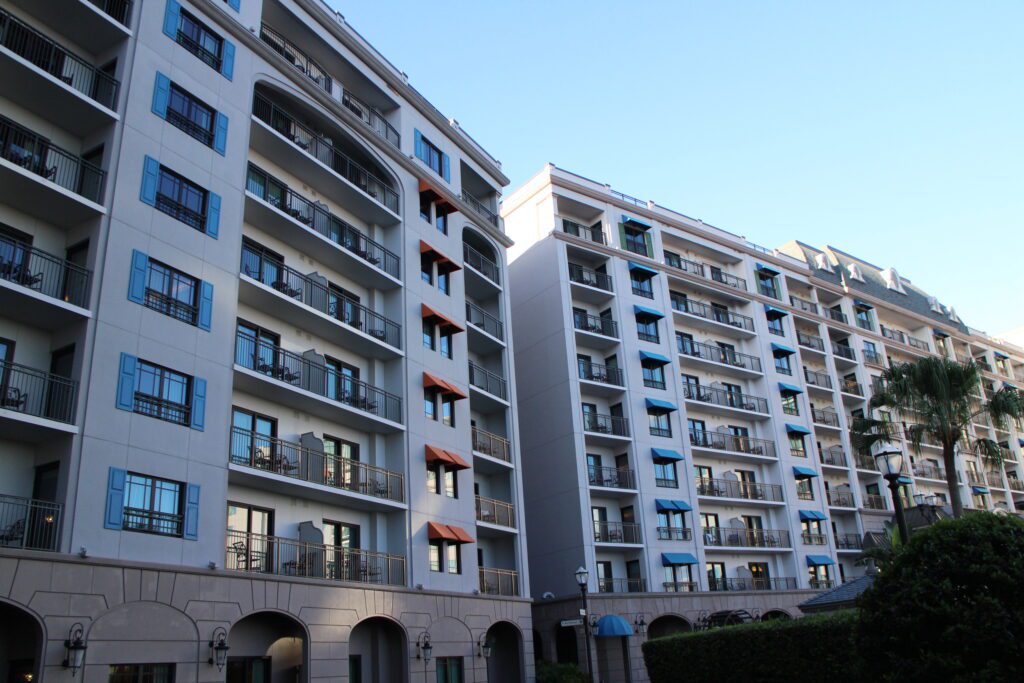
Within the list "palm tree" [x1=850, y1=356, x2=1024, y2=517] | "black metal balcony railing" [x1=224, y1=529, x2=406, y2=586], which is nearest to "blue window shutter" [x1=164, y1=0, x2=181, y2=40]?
"black metal balcony railing" [x1=224, y1=529, x2=406, y2=586]

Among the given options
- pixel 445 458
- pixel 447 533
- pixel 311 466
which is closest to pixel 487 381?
pixel 445 458

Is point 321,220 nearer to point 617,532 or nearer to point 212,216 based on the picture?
point 212,216

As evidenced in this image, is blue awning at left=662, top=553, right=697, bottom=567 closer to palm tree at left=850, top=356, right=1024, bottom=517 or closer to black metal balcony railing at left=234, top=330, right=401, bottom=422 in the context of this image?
palm tree at left=850, top=356, right=1024, bottom=517

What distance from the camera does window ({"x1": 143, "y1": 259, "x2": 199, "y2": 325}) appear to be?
21844 mm

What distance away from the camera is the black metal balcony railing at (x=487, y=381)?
35938 mm

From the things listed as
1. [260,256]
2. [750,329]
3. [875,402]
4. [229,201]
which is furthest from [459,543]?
[750,329]

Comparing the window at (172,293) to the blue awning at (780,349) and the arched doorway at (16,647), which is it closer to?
the arched doorway at (16,647)

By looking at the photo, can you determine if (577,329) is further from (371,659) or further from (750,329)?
(371,659)

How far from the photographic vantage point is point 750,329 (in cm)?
5241

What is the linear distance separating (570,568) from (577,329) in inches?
466

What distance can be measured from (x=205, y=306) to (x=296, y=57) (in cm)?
1228

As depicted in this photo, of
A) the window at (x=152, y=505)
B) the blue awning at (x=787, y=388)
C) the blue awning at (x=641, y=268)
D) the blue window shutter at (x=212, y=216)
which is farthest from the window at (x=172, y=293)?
the blue awning at (x=787, y=388)

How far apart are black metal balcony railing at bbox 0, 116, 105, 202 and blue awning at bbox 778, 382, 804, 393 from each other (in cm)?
4092

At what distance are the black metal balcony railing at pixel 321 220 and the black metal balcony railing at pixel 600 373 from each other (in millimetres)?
14623
